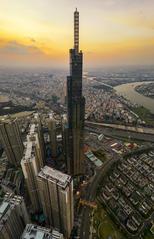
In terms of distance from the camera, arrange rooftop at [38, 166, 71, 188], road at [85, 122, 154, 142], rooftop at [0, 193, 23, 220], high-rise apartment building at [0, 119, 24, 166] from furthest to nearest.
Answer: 1. road at [85, 122, 154, 142]
2. high-rise apartment building at [0, 119, 24, 166]
3. rooftop at [38, 166, 71, 188]
4. rooftop at [0, 193, 23, 220]

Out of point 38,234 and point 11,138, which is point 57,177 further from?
point 11,138

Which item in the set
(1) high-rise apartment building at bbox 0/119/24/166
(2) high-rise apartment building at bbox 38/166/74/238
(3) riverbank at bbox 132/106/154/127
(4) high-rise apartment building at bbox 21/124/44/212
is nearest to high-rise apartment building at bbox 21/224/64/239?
(2) high-rise apartment building at bbox 38/166/74/238

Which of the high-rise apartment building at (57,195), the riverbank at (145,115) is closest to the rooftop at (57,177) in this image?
the high-rise apartment building at (57,195)

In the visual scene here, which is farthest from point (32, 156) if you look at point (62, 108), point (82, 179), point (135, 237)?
point (62, 108)

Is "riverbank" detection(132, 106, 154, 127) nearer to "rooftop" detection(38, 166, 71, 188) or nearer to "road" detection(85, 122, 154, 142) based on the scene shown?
"road" detection(85, 122, 154, 142)

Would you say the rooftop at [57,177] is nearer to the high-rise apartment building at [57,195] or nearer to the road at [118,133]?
the high-rise apartment building at [57,195]

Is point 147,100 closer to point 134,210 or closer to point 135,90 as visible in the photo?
point 135,90

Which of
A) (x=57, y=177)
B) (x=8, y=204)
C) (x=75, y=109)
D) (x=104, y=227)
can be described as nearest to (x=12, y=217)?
(x=8, y=204)
